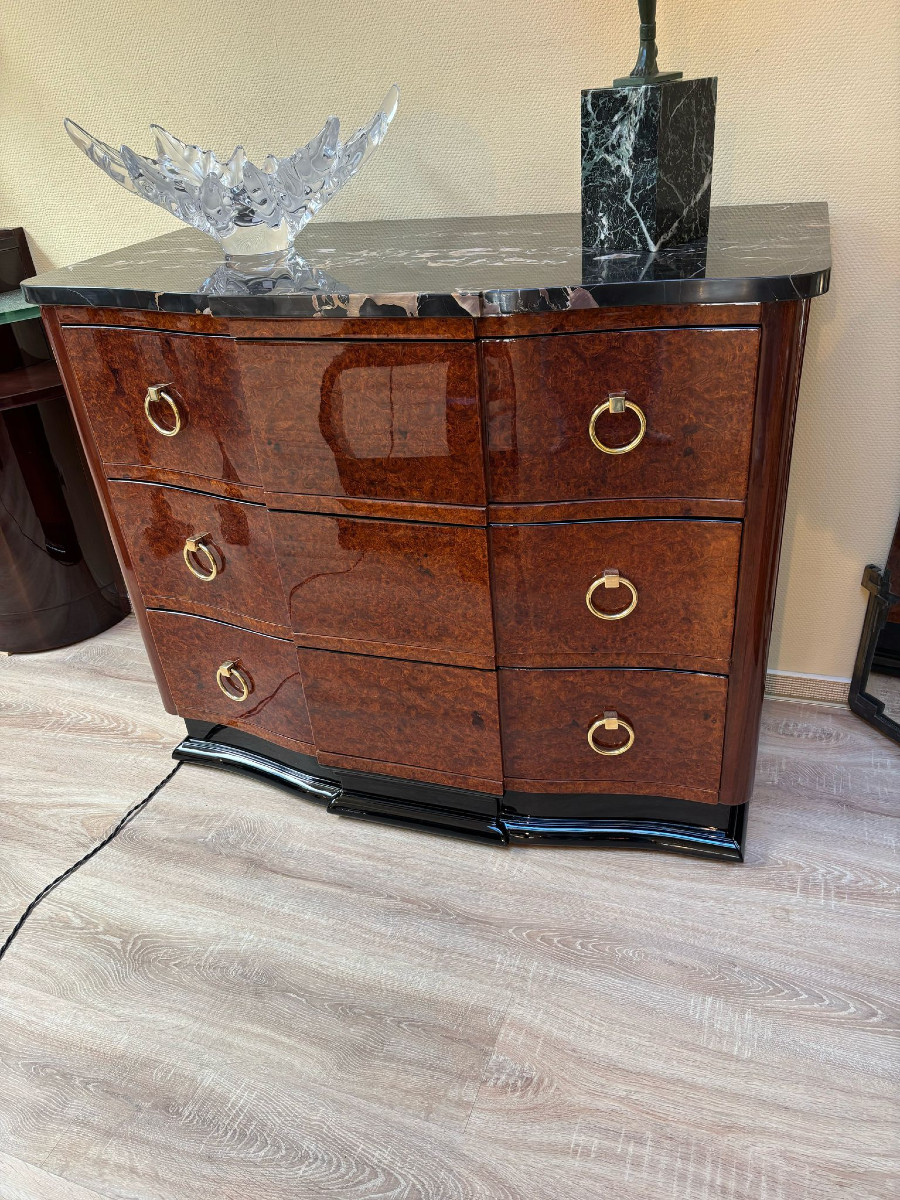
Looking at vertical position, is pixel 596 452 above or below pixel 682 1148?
above

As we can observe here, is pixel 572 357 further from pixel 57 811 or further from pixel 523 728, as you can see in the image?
pixel 57 811

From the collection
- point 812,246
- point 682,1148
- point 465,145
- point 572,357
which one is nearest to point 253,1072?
point 682,1148

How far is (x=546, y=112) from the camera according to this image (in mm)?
1365

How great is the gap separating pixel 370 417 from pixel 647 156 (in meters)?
0.45

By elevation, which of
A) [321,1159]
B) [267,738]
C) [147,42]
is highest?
[147,42]

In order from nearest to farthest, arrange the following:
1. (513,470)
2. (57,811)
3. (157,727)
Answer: (513,470)
(57,811)
(157,727)

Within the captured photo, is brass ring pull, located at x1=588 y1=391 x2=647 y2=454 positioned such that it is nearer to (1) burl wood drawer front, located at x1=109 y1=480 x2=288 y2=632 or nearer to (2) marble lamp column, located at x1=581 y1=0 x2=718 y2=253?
(2) marble lamp column, located at x1=581 y1=0 x2=718 y2=253

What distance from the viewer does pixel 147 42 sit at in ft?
5.14

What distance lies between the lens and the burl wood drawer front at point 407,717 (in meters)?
1.28

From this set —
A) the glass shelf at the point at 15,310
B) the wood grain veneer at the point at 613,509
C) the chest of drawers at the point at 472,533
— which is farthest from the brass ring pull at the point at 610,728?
the glass shelf at the point at 15,310

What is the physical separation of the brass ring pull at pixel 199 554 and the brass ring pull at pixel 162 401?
0.17 m

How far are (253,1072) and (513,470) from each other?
0.82m

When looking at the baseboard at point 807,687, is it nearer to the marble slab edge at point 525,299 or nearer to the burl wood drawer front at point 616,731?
the burl wood drawer front at point 616,731

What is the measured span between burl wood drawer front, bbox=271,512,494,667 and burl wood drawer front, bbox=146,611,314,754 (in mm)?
131
